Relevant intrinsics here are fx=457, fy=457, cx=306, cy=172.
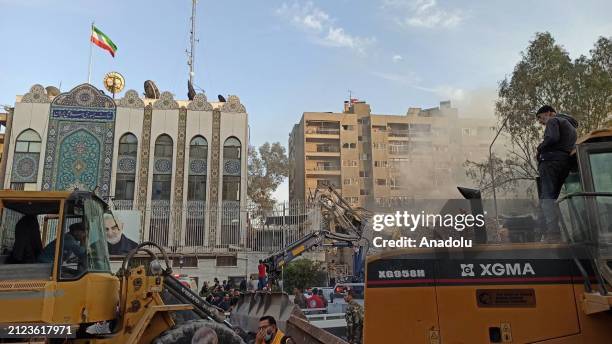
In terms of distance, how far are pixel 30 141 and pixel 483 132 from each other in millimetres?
35089

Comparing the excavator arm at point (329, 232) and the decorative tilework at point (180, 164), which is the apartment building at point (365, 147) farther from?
the excavator arm at point (329, 232)

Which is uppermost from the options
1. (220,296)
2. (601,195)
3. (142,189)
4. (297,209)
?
(142,189)

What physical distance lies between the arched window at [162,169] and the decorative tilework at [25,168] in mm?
6983

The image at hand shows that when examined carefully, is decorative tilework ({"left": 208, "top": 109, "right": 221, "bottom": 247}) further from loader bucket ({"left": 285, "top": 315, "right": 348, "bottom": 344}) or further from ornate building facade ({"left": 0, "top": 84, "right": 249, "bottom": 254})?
loader bucket ({"left": 285, "top": 315, "right": 348, "bottom": 344})

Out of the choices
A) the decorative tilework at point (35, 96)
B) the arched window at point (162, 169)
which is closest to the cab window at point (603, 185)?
the arched window at point (162, 169)

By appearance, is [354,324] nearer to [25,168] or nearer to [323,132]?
[25,168]

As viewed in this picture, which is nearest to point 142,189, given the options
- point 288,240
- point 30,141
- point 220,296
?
point 30,141

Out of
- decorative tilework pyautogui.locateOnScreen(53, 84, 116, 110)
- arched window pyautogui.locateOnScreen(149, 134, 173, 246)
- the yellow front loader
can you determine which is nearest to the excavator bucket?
the yellow front loader

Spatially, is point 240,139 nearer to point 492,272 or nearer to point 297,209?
point 297,209

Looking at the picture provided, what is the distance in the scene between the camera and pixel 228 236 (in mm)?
28094

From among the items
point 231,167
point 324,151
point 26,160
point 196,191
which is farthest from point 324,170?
point 26,160

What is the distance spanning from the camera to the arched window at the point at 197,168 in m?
29.2

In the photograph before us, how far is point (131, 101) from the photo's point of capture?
29859 millimetres
